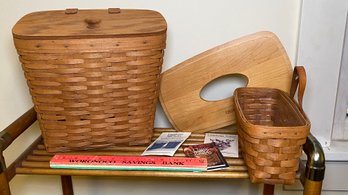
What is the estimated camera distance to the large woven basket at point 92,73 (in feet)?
2.44

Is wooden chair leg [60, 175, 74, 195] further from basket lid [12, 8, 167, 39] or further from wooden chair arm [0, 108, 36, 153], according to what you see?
basket lid [12, 8, 167, 39]

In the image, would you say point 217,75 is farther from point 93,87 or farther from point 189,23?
point 93,87

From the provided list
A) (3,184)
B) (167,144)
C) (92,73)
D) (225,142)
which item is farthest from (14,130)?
(225,142)

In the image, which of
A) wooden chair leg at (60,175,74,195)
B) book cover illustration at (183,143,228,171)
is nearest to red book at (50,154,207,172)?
book cover illustration at (183,143,228,171)

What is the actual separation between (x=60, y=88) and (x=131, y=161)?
0.71 ft

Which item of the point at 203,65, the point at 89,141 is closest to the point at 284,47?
the point at 203,65

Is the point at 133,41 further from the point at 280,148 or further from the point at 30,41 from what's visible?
the point at 280,148

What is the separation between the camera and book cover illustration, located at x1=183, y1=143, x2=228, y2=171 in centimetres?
78

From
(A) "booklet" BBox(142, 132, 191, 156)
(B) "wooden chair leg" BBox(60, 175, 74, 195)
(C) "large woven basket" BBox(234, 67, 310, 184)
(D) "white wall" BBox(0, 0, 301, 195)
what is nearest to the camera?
(C) "large woven basket" BBox(234, 67, 310, 184)

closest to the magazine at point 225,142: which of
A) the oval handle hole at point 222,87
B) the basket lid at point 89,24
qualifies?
the oval handle hole at point 222,87

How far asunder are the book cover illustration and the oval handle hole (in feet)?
0.62

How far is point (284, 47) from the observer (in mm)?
980

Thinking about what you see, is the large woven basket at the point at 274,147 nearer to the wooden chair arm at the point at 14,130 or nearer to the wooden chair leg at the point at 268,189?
the wooden chair leg at the point at 268,189

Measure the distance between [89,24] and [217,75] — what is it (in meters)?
0.35
